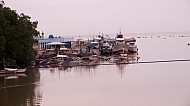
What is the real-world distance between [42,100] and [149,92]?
4159mm

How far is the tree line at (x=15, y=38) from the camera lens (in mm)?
22234

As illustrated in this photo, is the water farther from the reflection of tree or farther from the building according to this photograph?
the building

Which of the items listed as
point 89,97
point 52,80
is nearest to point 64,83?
point 52,80

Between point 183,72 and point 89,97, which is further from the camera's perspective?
point 183,72

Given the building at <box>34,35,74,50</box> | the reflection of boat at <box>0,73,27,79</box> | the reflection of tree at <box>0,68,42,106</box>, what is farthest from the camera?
the building at <box>34,35,74,50</box>

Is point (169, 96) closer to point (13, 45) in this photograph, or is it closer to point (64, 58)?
point (13, 45)

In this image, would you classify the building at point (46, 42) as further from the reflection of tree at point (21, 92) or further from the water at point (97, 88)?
the reflection of tree at point (21, 92)

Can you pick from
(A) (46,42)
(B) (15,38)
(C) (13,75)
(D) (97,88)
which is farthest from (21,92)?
(A) (46,42)

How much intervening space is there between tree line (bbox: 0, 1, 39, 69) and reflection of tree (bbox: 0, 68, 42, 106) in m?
2.17

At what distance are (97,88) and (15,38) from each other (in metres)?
8.39

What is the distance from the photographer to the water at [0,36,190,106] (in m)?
13.6

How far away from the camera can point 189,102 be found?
12727mm

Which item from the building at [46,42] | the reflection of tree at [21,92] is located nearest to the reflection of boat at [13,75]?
the reflection of tree at [21,92]

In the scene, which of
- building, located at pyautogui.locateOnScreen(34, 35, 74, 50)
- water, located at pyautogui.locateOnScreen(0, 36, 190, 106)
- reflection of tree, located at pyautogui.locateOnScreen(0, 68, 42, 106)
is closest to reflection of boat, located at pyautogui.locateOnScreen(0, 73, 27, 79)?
water, located at pyautogui.locateOnScreen(0, 36, 190, 106)
